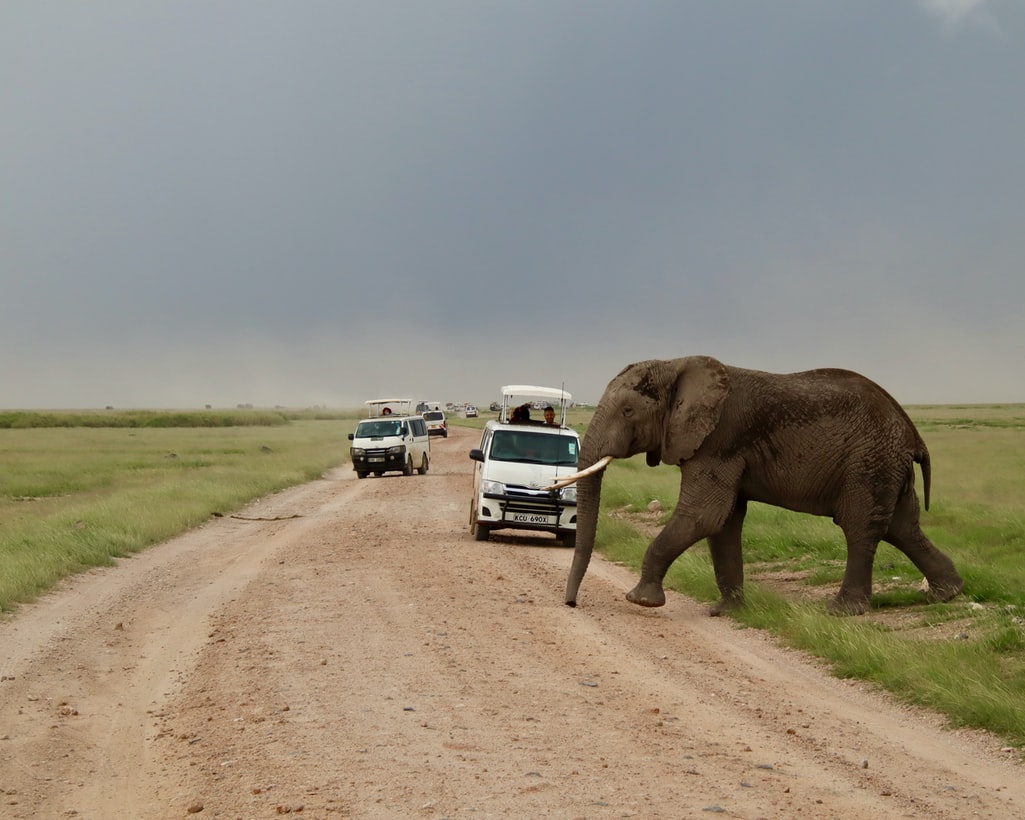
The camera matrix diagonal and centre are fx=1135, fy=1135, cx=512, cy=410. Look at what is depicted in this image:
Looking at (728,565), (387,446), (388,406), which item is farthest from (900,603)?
(388,406)

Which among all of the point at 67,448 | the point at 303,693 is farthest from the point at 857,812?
the point at 67,448

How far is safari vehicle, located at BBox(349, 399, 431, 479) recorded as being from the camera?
126 feet

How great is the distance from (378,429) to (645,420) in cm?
2707

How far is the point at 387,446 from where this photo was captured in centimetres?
3819

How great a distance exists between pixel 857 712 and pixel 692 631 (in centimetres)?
330

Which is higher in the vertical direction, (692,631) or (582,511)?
(582,511)

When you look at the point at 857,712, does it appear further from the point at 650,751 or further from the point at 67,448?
A: the point at 67,448

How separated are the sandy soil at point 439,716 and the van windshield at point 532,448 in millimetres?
5996

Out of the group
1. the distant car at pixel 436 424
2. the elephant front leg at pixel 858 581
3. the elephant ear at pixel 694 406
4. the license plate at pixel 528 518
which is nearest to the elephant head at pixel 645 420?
the elephant ear at pixel 694 406

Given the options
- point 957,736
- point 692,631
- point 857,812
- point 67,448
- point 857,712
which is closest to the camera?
point 857,812

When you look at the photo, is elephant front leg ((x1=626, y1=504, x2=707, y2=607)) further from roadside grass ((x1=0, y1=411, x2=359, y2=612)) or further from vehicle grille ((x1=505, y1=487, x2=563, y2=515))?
roadside grass ((x1=0, y1=411, x2=359, y2=612))

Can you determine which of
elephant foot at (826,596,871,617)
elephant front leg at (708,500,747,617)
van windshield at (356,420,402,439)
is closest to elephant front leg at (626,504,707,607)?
elephant front leg at (708,500,747,617)

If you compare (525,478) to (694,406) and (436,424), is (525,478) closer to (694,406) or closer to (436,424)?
(694,406)

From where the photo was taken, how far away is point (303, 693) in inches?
321
